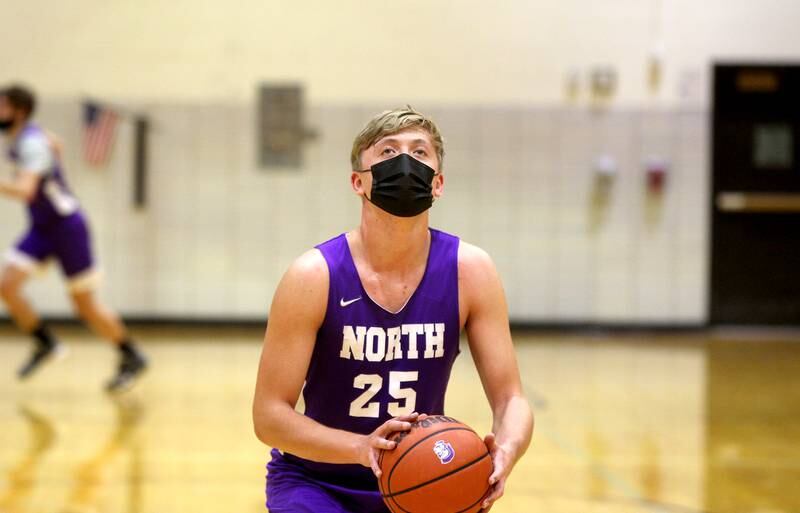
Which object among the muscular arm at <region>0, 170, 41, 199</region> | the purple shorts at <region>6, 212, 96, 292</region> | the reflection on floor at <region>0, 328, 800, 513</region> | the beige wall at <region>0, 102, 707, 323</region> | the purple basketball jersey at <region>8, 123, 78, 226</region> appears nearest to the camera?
the reflection on floor at <region>0, 328, 800, 513</region>

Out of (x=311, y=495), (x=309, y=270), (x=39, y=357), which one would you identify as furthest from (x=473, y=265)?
(x=39, y=357)

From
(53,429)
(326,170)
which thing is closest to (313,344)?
(53,429)

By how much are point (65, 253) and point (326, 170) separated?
3728 mm

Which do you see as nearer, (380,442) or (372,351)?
(380,442)

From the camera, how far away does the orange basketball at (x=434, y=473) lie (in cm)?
205

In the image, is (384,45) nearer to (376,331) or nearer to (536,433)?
(536,433)

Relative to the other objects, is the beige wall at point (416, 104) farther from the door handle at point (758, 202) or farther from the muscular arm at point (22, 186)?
the muscular arm at point (22, 186)

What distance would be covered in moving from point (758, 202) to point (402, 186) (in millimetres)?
8549

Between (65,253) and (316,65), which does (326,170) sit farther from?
(65,253)

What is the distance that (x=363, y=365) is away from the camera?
232 cm

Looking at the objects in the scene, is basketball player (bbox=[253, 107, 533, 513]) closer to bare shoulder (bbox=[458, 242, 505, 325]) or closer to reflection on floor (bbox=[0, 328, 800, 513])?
bare shoulder (bbox=[458, 242, 505, 325])

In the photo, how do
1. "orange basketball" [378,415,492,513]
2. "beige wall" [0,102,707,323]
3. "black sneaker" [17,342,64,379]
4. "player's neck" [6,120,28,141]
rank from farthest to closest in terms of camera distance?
"beige wall" [0,102,707,323], "black sneaker" [17,342,64,379], "player's neck" [6,120,28,141], "orange basketball" [378,415,492,513]

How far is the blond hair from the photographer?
2.31 meters

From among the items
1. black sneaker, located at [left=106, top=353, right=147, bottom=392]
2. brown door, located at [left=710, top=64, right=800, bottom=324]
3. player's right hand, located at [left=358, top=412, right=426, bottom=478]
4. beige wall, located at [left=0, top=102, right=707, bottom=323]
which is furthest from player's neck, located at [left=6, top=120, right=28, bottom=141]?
brown door, located at [left=710, top=64, right=800, bottom=324]
